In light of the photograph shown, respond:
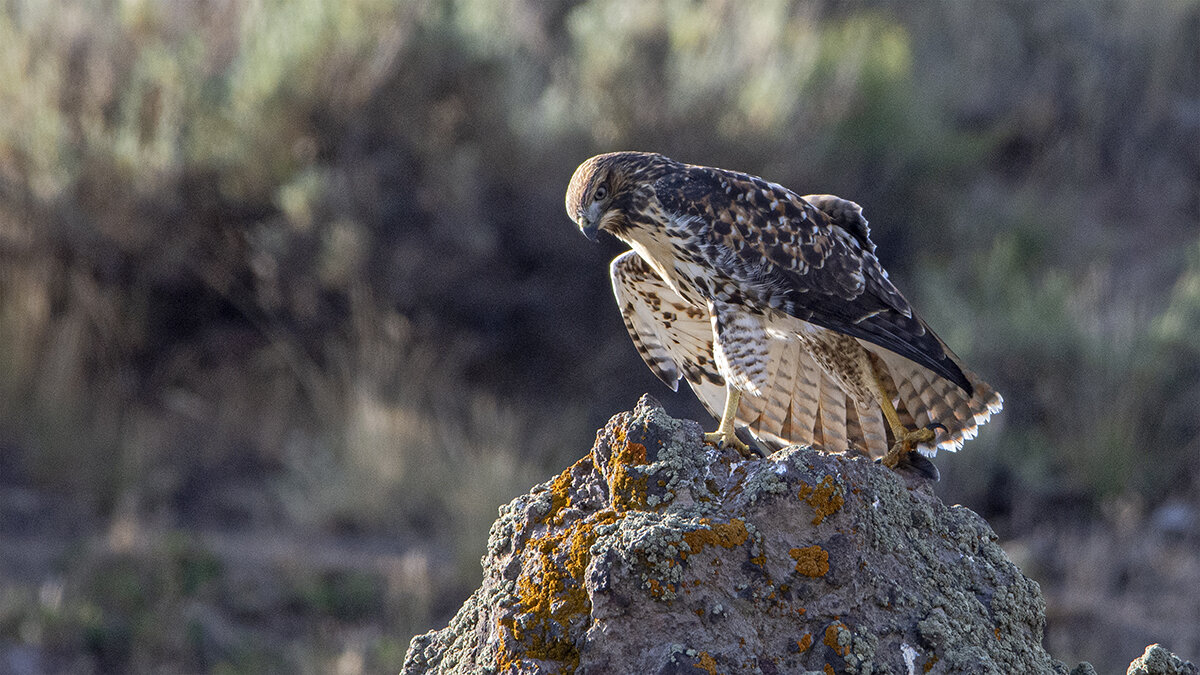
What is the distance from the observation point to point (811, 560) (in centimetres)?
245

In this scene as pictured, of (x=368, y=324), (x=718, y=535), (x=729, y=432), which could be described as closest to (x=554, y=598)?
(x=718, y=535)

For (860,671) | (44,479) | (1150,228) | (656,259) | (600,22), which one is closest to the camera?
(860,671)

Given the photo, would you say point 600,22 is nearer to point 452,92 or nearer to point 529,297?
point 452,92

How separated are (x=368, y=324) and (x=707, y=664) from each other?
249 inches

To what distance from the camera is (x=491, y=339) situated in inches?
346

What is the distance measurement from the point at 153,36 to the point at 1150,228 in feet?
26.3

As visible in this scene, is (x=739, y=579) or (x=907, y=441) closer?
(x=739, y=579)

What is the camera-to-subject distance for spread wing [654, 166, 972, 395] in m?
3.67

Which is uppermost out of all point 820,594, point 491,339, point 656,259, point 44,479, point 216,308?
point 216,308

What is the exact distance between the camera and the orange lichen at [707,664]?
2.29 meters

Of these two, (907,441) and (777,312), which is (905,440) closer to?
(907,441)

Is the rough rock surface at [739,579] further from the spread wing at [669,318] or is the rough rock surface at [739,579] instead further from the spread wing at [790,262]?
the spread wing at [669,318]

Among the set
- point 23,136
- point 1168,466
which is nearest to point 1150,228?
point 1168,466

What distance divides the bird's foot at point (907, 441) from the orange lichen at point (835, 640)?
1128mm
